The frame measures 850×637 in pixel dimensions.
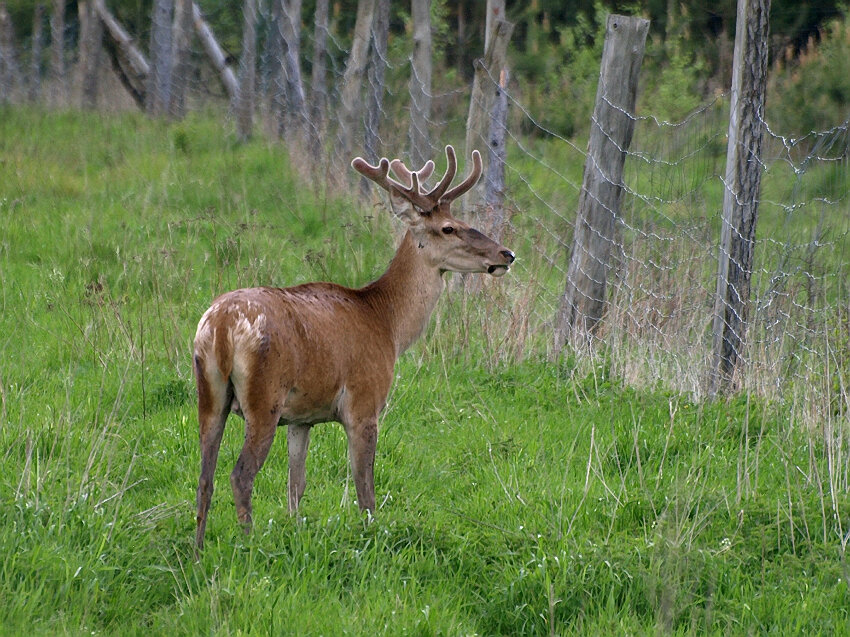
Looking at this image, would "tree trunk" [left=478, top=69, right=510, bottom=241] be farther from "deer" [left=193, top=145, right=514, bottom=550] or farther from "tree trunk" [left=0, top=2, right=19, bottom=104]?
"tree trunk" [left=0, top=2, right=19, bottom=104]

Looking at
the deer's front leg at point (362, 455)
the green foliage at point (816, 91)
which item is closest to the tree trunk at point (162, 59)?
→ the green foliage at point (816, 91)

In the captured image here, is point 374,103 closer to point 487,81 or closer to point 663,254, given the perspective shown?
point 487,81

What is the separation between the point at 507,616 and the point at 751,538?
1218mm

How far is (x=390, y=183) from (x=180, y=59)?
13.7m

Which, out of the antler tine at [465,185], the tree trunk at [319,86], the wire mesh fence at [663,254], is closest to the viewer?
the antler tine at [465,185]

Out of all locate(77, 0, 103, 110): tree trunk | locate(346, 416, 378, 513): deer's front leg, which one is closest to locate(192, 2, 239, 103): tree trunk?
locate(77, 0, 103, 110): tree trunk

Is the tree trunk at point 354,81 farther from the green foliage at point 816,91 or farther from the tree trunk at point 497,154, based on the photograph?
the green foliage at point 816,91

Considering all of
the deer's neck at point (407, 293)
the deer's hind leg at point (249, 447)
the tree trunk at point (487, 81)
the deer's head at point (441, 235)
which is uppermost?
the tree trunk at point (487, 81)

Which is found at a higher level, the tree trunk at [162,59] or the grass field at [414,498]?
the tree trunk at [162,59]

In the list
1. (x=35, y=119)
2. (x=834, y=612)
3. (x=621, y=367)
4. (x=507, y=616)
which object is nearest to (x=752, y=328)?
(x=621, y=367)

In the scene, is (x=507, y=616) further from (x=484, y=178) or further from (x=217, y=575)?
(x=484, y=178)

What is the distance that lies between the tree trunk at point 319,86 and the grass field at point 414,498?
185 inches

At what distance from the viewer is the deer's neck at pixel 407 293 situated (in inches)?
228

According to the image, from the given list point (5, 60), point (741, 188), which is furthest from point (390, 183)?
point (5, 60)
